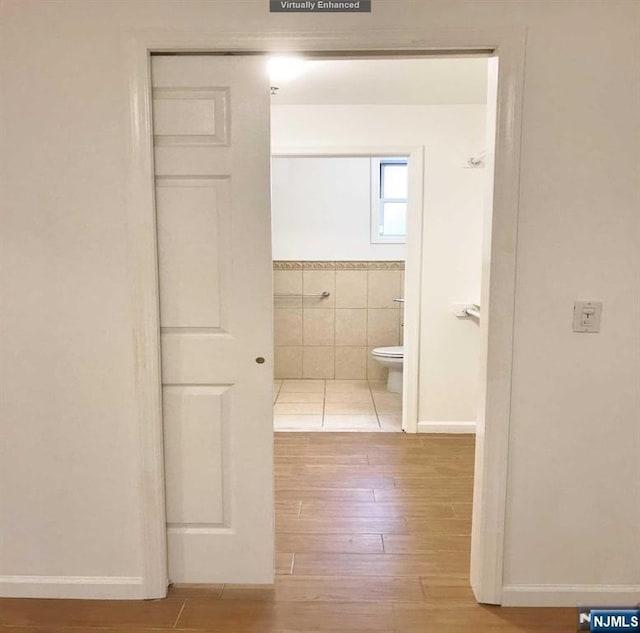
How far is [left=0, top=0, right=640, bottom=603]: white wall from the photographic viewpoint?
5.62ft

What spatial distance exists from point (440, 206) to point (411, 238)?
0.28 metres

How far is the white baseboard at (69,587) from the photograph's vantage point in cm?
→ 195

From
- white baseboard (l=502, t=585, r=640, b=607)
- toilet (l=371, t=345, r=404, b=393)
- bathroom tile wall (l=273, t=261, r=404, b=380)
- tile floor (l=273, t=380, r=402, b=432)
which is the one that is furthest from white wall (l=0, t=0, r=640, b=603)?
bathroom tile wall (l=273, t=261, r=404, b=380)

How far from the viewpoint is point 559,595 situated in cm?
191

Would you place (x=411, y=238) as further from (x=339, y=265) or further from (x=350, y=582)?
(x=350, y=582)

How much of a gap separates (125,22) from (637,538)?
8.21 feet

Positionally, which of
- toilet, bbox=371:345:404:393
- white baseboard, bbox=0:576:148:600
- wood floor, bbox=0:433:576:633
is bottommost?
wood floor, bbox=0:433:576:633

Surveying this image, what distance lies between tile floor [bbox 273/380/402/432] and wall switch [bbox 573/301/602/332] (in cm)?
214

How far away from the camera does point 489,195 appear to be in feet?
5.91

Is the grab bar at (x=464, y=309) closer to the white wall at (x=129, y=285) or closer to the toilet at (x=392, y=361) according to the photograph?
the toilet at (x=392, y=361)

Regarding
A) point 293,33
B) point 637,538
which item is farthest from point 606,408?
point 293,33

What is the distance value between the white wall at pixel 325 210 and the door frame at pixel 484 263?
3.37 m

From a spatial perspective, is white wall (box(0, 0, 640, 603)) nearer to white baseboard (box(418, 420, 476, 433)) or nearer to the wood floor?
the wood floor

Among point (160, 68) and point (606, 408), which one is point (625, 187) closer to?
point (606, 408)
